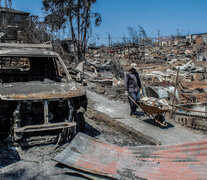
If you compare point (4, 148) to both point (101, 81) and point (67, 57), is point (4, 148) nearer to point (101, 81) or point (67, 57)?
point (101, 81)

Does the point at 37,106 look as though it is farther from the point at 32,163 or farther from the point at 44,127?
the point at 32,163

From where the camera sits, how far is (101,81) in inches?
555

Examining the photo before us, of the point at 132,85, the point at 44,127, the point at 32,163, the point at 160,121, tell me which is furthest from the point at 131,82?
the point at 32,163

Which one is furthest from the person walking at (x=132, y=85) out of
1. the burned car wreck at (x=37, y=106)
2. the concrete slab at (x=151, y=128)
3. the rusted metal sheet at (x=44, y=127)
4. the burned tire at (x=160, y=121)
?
the rusted metal sheet at (x=44, y=127)

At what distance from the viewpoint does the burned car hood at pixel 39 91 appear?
452 cm

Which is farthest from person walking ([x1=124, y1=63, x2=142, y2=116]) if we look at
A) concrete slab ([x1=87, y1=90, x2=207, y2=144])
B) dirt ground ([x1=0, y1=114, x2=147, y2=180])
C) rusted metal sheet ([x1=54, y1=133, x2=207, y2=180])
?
rusted metal sheet ([x1=54, y1=133, x2=207, y2=180])

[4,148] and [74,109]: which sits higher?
[74,109]

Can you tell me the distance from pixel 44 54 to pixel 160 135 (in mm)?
3590

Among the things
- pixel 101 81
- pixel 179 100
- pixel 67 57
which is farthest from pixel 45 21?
pixel 179 100

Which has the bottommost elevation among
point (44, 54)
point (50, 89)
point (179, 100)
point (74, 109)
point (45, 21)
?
point (179, 100)

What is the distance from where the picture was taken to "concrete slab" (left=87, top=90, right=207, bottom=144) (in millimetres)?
5574

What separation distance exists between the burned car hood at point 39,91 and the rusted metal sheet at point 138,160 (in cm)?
99

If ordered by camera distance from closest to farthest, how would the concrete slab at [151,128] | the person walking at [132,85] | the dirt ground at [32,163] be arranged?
the dirt ground at [32,163]
the concrete slab at [151,128]
the person walking at [132,85]

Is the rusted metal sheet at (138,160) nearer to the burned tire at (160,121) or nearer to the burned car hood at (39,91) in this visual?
the burned car hood at (39,91)
